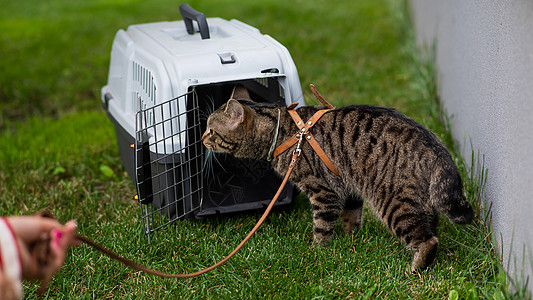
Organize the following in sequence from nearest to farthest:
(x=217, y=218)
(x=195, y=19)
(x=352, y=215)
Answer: (x=352, y=215)
(x=217, y=218)
(x=195, y=19)

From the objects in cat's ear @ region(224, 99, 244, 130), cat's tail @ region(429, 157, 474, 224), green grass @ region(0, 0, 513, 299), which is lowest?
green grass @ region(0, 0, 513, 299)

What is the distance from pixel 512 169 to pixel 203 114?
1654 mm

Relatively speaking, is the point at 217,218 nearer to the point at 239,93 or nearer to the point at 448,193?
the point at 239,93

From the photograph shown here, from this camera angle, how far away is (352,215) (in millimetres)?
3137

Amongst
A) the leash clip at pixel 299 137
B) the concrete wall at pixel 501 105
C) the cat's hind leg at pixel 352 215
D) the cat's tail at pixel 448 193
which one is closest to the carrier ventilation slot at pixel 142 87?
the leash clip at pixel 299 137

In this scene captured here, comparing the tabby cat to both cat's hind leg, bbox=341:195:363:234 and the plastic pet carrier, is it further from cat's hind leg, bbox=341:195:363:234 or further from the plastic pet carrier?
the plastic pet carrier

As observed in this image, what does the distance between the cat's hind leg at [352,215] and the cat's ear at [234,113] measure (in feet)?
2.48

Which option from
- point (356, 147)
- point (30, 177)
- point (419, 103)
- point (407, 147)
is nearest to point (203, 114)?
point (356, 147)

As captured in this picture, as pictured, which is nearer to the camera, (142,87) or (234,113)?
(234,113)

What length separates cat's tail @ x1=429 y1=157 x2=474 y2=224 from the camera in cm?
254

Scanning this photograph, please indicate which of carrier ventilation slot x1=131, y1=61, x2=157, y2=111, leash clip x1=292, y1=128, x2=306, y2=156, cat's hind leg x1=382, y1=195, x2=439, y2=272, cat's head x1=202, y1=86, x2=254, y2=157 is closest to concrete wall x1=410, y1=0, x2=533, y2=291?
cat's hind leg x1=382, y1=195, x2=439, y2=272

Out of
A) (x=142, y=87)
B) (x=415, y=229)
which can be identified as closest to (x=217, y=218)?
(x=142, y=87)

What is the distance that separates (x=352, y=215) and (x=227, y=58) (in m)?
1.11

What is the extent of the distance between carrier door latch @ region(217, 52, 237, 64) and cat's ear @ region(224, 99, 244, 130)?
0.84ft
